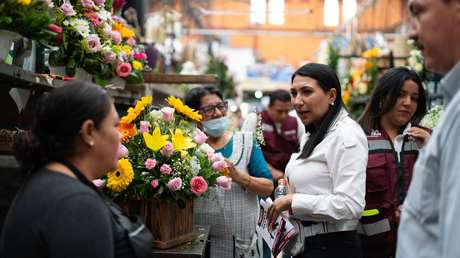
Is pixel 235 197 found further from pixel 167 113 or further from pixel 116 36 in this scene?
pixel 116 36

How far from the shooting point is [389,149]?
3.36 meters

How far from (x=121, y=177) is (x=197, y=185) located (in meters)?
0.33

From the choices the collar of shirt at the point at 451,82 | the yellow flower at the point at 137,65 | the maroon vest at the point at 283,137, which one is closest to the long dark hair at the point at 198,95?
the yellow flower at the point at 137,65

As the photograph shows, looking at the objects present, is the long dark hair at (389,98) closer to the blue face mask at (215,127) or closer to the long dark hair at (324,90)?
the long dark hair at (324,90)

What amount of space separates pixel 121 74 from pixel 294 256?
1.48 meters

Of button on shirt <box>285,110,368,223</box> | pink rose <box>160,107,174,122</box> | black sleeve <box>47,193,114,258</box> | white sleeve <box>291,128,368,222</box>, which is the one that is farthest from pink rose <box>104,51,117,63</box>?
black sleeve <box>47,193,114,258</box>

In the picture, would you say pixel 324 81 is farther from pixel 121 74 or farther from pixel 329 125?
pixel 121 74

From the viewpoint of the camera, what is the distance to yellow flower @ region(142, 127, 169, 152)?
2680 mm

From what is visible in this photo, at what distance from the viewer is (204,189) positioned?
2703 millimetres

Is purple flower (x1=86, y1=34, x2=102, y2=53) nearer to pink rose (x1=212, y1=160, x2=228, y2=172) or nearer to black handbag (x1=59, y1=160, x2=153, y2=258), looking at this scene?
pink rose (x1=212, y1=160, x2=228, y2=172)

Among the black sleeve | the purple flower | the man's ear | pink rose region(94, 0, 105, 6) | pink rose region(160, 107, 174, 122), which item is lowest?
the black sleeve

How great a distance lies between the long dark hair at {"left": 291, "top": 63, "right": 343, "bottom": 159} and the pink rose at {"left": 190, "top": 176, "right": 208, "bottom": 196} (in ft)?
1.70

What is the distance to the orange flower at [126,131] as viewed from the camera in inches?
107

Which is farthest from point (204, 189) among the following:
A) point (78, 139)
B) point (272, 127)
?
point (272, 127)
